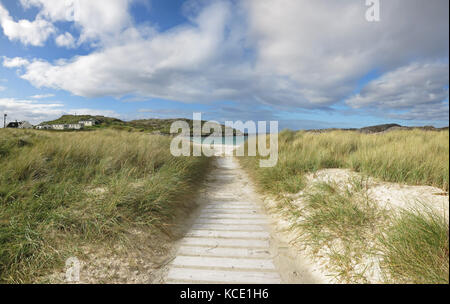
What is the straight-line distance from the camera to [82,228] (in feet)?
9.37

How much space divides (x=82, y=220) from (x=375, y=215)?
4.40 meters

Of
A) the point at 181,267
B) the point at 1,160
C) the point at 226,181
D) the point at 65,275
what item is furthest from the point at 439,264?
the point at 1,160

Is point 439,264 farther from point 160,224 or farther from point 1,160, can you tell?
point 1,160

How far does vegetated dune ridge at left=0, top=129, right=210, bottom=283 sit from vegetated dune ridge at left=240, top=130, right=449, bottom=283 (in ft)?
7.36

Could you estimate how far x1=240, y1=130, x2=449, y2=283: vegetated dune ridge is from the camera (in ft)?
6.70

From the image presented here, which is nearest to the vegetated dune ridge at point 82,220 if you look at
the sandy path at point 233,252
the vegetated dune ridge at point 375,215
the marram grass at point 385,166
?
the sandy path at point 233,252

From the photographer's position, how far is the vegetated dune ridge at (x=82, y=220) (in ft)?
7.70

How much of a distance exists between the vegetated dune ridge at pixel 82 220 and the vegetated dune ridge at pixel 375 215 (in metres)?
2.24

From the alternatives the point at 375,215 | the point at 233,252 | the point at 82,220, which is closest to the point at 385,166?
the point at 375,215

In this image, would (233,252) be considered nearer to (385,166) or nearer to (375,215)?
(375,215)

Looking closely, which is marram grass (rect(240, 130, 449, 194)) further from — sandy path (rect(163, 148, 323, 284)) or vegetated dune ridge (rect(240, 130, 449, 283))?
sandy path (rect(163, 148, 323, 284))

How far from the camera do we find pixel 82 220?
9.52 ft

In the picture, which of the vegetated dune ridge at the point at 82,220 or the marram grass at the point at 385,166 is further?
the marram grass at the point at 385,166

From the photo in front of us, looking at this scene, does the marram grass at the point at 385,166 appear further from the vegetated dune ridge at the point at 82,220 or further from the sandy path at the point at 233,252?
the vegetated dune ridge at the point at 82,220
